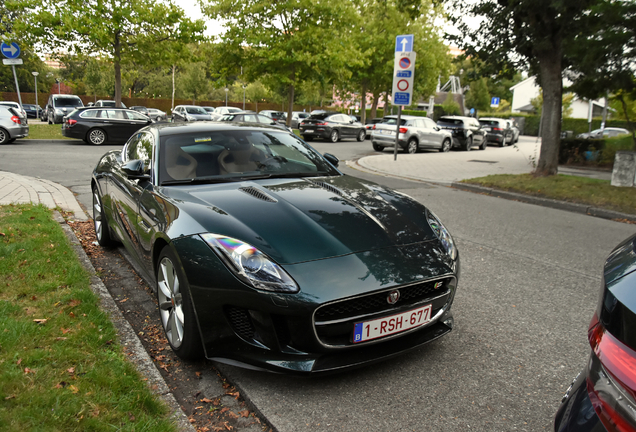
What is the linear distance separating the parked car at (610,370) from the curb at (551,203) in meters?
8.08

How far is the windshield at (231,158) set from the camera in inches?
158

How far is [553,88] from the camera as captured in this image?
11219 mm

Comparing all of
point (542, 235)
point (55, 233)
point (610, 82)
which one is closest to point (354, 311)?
point (55, 233)

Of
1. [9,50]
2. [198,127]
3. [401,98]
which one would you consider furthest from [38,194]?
[401,98]

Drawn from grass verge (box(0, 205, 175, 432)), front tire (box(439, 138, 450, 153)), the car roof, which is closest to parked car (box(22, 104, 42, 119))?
front tire (box(439, 138, 450, 153))

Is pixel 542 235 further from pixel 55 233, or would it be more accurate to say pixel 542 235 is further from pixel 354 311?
pixel 55 233

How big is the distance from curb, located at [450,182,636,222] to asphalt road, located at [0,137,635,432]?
2.94 metres

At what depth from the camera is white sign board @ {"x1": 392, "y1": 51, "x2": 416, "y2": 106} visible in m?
15.4

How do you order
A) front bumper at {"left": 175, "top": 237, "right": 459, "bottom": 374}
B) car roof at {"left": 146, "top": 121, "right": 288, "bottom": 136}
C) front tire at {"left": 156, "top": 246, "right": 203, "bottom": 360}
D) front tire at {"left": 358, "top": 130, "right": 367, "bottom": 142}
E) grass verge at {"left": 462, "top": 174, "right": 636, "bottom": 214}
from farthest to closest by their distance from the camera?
front tire at {"left": 358, "top": 130, "right": 367, "bottom": 142} → grass verge at {"left": 462, "top": 174, "right": 636, "bottom": 214} → car roof at {"left": 146, "top": 121, "right": 288, "bottom": 136} → front tire at {"left": 156, "top": 246, "right": 203, "bottom": 360} → front bumper at {"left": 175, "top": 237, "right": 459, "bottom": 374}

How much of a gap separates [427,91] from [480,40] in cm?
3615

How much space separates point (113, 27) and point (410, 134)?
42.2 feet

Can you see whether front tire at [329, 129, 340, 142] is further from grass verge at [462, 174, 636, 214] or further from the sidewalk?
the sidewalk

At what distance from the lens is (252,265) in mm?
2758

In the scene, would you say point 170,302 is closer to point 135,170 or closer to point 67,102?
point 135,170
